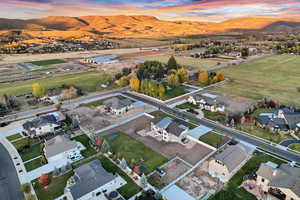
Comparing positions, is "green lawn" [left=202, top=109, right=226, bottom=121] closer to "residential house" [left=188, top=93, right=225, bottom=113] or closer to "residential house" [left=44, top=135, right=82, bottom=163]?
"residential house" [left=188, top=93, right=225, bottom=113]

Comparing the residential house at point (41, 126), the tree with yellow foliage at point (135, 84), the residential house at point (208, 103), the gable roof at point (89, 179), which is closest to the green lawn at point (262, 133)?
the residential house at point (208, 103)

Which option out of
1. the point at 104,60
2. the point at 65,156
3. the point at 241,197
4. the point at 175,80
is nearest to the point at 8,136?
the point at 65,156

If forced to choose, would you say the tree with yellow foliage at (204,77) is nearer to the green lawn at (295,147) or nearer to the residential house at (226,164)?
the green lawn at (295,147)

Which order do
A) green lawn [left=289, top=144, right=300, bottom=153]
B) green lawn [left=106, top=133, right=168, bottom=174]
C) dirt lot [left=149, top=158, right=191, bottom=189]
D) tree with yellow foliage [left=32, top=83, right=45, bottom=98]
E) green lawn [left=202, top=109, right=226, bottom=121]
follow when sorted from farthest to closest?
tree with yellow foliage [left=32, top=83, right=45, bottom=98]
green lawn [left=202, top=109, right=226, bottom=121]
green lawn [left=289, top=144, right=300, bottom=153]
green lawn [left=106, top=133, right=168, bottom=174]
dirt lot [left=149, top=158, right=191, bottom=189]

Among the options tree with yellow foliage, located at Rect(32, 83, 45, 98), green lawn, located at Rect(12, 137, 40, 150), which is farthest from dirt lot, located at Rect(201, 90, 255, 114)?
tree with yellow foliage, located at Rect(32, 83, 45, 98)

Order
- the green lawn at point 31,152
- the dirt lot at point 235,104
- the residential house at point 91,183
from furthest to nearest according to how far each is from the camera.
A: 1. the dirt lot at point 235,104
2. the green lawn at point 31,152
3. the residential house at point 91,183

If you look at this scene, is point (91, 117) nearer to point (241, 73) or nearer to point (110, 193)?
point (110, 193)

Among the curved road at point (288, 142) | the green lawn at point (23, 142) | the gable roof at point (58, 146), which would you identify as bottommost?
the curved road at point (288, 142)
